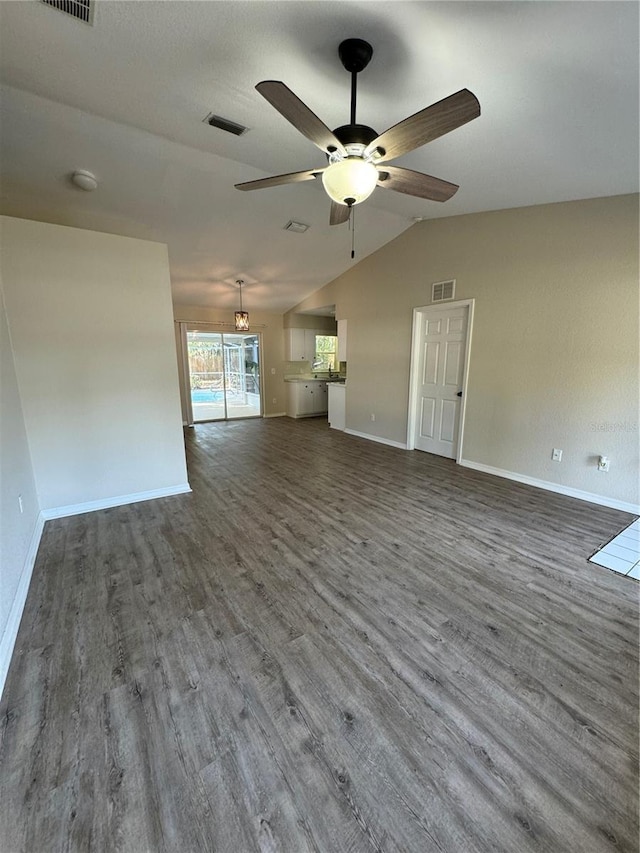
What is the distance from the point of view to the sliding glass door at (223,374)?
7.43 m

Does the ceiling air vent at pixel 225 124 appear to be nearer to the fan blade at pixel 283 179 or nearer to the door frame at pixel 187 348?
the fan blade at pixel 283 179

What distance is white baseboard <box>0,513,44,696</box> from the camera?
160 cm

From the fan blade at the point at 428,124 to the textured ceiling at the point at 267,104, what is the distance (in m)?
0.51

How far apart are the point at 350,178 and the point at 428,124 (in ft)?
1.29

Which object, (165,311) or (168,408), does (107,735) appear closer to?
(168,408)

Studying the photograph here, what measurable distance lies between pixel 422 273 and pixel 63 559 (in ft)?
16.6

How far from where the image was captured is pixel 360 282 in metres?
5.91

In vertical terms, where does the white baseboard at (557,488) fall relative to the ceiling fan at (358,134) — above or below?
below

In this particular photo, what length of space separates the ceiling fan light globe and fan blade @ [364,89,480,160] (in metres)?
0.09

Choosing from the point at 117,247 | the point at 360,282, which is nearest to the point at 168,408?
the point at 117,247

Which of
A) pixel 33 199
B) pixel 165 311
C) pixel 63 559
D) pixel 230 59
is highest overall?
pixel 230 59

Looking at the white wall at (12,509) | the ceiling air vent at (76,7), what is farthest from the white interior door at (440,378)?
the white wall at (12,509)

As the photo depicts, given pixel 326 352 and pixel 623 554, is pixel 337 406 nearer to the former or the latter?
pixel 326 352

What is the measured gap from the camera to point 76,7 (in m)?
1.58
